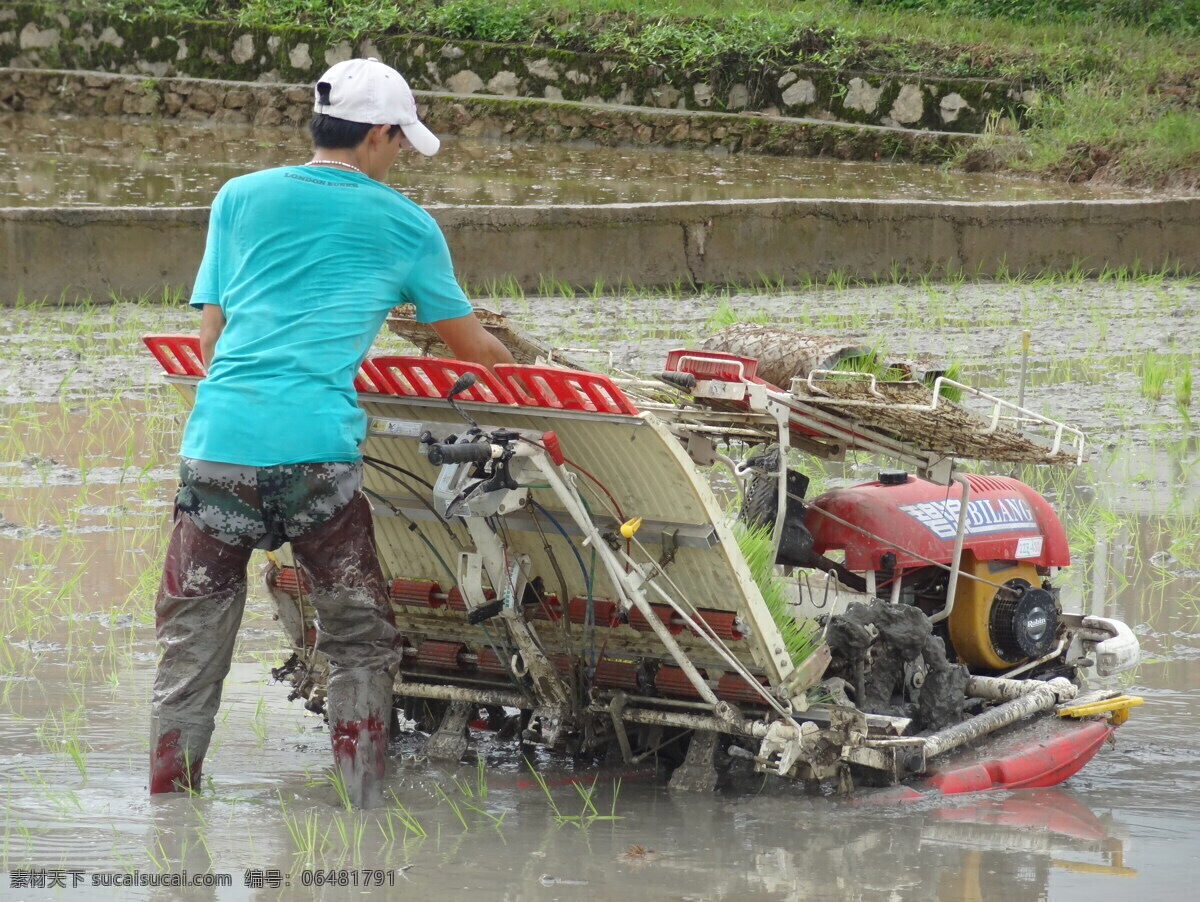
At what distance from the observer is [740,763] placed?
12.9ft

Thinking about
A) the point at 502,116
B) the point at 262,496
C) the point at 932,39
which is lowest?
the point at 502,116

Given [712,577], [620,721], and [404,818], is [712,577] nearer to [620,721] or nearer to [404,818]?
[620,721]

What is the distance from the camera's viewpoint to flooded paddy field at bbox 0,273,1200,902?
3.22m

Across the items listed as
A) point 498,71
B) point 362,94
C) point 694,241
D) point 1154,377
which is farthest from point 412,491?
point 498,71

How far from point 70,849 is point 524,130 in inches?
659

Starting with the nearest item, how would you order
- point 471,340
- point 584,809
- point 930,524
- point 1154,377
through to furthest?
1. point 471,340
2. point 584,809
3. point 930,524
4. point 1154,377

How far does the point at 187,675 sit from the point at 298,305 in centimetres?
83

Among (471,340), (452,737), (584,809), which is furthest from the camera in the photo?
(452,737)

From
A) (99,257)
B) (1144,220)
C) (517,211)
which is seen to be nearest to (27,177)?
(99,257)

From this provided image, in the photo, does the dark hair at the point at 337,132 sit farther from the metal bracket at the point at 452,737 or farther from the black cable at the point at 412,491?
the metal bracket at the point at 452,737

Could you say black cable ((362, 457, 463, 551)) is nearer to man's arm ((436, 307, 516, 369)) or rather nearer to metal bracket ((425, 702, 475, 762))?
man's arm ((436, 307, 516, 369))

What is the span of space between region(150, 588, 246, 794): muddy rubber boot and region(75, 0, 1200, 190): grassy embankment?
520 inches

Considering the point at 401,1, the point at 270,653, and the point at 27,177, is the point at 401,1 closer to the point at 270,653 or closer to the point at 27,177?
the point at 27,177

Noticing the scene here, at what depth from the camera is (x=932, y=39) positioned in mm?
19406
